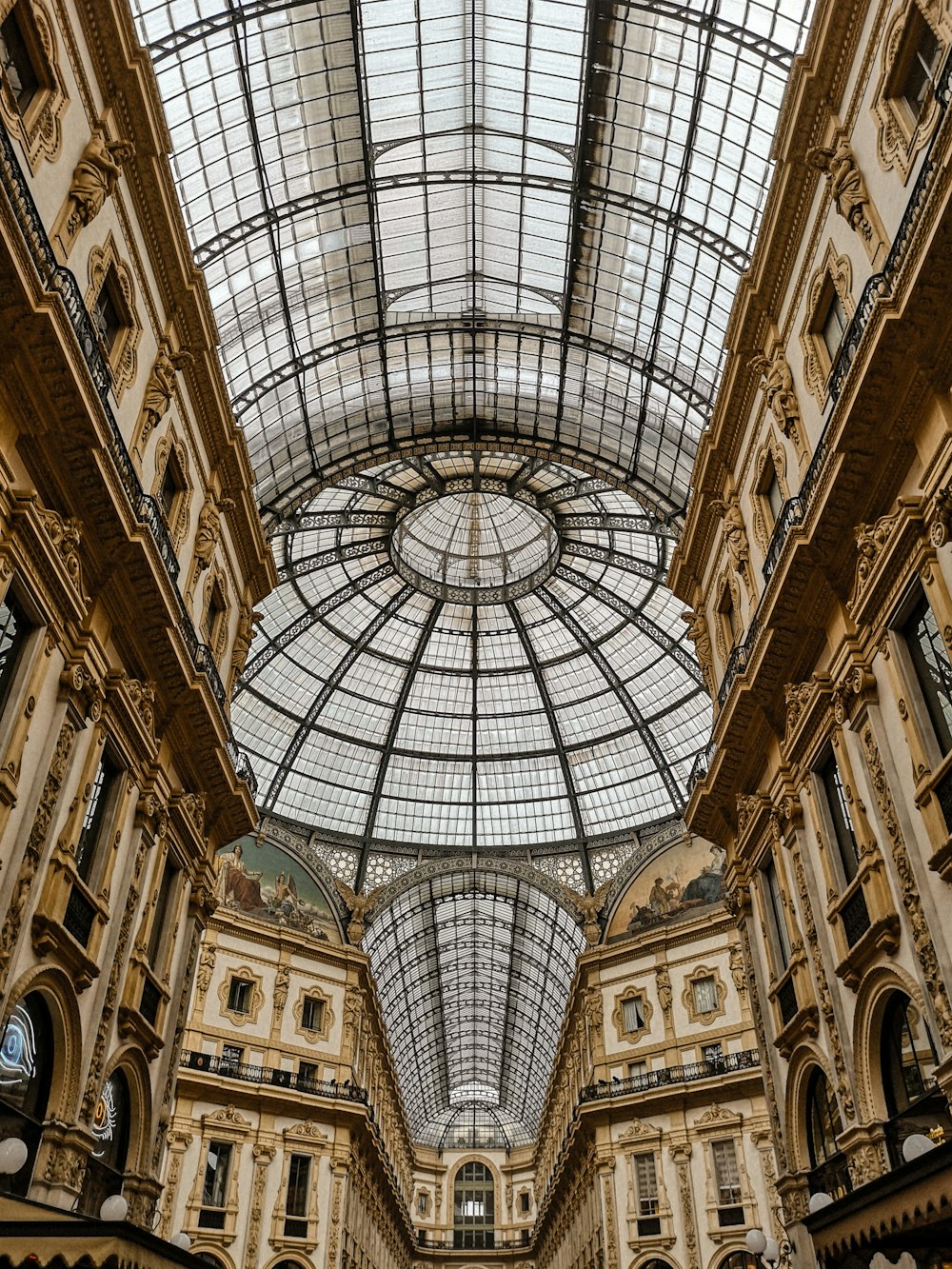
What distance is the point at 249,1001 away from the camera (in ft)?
133

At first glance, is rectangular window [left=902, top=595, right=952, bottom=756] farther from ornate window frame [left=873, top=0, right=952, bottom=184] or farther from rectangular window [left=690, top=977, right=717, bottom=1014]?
rectangular window [left=690, top=977, right=717, bottom=1014]

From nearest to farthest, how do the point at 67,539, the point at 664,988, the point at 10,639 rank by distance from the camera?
the point at 10,639
the point at 67,539
the point at 664,988

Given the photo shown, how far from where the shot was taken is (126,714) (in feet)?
62.7

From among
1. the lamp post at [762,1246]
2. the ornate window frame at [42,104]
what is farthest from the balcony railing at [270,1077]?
the ornate window frame at [42,104]

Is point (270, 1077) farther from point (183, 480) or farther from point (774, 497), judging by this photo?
point (774, 497)

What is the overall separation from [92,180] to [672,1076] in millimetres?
37409

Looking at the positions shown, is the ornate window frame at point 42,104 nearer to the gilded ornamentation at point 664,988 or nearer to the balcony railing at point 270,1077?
the balcony railing at point 270,1077

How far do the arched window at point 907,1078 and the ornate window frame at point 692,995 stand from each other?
2493 centimetres

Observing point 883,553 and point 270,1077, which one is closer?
point 883,553

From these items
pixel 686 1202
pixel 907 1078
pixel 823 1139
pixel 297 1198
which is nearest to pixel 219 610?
pixel 823 1139

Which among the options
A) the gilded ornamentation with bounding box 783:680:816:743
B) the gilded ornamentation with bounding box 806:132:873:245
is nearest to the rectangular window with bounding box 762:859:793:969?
the gilded ornamentation with bounding box 783:680:816:743

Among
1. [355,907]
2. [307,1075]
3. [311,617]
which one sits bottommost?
[307,1075]

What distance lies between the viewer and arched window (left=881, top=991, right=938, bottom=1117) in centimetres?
1519

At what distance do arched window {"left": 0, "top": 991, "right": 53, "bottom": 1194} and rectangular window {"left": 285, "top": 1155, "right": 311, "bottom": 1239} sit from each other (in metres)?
24.6
